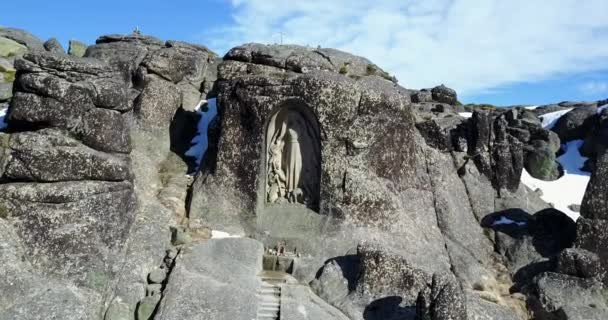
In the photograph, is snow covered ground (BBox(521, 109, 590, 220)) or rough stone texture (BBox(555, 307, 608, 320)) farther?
snow covered ground (BBox(521, 109, 590, 220))

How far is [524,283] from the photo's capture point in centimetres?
2072

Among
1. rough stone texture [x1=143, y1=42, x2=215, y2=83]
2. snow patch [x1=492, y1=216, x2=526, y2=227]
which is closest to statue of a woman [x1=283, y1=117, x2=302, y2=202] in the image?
rough stone texture [x1=143, y1=42, x2=215, y2=83]

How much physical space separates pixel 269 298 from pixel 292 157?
20.1 feet

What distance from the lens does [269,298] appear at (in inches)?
689

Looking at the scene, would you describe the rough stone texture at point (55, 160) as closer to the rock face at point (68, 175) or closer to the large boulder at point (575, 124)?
the rock face at point (68, 175)

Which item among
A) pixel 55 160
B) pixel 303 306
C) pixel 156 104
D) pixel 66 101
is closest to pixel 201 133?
pixel 156 104

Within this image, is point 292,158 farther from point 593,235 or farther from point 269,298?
point 593,235

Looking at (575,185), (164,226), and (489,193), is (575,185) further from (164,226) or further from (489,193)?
(164,226)

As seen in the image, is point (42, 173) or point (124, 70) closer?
point (42, 173)

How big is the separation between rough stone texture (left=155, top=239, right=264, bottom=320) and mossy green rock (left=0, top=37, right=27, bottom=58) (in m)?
28.2

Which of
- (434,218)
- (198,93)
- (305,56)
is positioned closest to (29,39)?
(198,93)

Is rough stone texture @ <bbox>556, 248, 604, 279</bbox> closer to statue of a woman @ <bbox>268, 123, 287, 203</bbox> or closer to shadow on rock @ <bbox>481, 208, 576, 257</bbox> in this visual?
shadow on rock @ <bbox>481, 208, 576, 257</bbox>

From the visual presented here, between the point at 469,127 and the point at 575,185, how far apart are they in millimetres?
6848

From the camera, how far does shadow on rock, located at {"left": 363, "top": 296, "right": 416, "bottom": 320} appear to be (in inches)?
690
